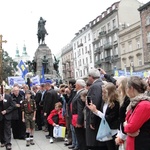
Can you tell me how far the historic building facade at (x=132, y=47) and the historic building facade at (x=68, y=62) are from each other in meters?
34.4

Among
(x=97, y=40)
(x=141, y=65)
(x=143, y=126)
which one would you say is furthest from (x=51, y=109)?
(x=97, y=40)

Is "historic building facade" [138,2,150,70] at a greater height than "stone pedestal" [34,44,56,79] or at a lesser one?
greater

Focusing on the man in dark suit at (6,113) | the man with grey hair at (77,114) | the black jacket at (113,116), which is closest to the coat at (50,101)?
the man in dark suit at (6,113)

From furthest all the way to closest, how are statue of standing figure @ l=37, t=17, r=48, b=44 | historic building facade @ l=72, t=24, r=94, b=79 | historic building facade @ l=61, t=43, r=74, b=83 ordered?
historic building facade @ l=61, t=43, r=74, b=83, historic building facade @ l=72, t=24, r=94, b=79, statue of standing figure @ l=37, t=17, r=48, b=44

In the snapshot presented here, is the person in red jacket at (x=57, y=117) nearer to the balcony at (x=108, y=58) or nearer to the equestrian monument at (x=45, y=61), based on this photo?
the equestrian monument at (x=45, y=61)

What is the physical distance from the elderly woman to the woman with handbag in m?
1.42

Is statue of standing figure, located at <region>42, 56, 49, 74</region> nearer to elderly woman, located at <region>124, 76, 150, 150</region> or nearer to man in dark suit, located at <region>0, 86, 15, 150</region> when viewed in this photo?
man in dark suit, located at <region>0, 86, 15, 150</region>

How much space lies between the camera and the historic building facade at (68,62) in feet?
289

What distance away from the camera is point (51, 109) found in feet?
31.8

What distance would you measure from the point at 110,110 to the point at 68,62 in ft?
279

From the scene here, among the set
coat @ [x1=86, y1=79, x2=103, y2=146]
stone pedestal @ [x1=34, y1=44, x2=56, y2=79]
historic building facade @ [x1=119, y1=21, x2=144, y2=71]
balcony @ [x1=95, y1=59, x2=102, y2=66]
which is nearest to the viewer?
coat @ [x1=86, y1=79, x2=103, y2=146]

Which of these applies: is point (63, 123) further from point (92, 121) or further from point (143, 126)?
point (143, 126)

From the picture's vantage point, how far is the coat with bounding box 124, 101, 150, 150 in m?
3.48

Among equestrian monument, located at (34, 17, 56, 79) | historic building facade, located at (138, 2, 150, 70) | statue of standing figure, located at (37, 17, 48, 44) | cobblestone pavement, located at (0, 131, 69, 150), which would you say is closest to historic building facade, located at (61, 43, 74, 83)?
historic building facade, located at (138, 2, 150, 70)
